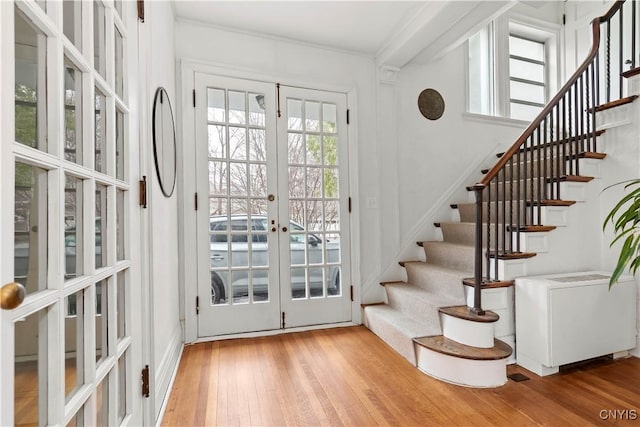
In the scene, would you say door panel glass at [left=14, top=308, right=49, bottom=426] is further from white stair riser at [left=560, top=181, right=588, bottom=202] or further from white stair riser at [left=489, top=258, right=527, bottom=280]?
white stair riser at [left=560, top=181, right=588, bottom=202]

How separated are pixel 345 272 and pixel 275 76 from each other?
198 centimetres

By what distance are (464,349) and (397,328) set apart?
54 cm

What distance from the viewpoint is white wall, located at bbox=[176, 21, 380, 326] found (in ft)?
8.79

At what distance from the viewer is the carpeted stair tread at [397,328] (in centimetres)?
228

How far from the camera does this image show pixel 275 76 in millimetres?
2852

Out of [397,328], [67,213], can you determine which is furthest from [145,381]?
[397,328]

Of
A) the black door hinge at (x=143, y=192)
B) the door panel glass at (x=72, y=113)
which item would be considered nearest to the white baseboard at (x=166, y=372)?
the black door hinge at (x=143, y=192)

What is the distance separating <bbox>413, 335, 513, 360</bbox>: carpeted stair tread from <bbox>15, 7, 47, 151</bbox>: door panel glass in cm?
221

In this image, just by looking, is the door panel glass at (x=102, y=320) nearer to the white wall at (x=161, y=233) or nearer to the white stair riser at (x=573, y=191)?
the white wall at (x=161, y=233)

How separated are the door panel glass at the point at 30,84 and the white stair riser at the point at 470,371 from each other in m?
2.24

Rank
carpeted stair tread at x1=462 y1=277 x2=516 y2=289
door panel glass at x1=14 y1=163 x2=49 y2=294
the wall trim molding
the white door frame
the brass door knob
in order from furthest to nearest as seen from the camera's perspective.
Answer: the wall trim molding
the white door frame
carpeted stair tread at x1=462 y1=277 x2=516 y2=289
door panel glass at x1=14 y1=163 x2=49 y2=294
the brass door knob

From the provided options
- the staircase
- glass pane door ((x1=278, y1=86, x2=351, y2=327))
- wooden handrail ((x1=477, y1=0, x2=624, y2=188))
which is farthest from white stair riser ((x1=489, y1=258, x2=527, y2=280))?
glass pane door ((x1=278, y1=86, x2=351, y2=327))

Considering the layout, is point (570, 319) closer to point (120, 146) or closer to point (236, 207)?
point (236, 207)

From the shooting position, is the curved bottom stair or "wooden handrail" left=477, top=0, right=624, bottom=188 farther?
"wooden handrail" left=477, top=0, right=624, bottom=188
